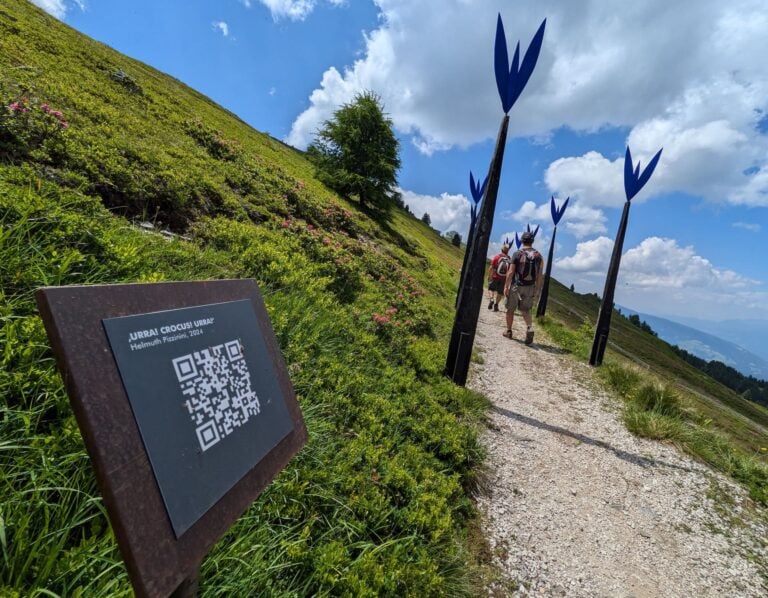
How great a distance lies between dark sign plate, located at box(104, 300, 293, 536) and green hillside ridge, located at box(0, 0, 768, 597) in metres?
0.77

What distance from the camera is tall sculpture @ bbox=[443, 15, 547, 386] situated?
684cm

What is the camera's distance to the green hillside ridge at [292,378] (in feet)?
6.64

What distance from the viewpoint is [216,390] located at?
1.78 m

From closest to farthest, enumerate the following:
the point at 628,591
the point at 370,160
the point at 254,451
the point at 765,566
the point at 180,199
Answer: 1. the point at 254,451
2. the point at 628,591
3. the point at 765,566
4. the point at 180,199
5. the point at 370,160

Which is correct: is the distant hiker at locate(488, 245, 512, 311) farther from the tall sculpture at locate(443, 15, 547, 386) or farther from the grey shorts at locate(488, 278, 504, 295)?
the tall sculpture at locate(443, 15, 547, 386)

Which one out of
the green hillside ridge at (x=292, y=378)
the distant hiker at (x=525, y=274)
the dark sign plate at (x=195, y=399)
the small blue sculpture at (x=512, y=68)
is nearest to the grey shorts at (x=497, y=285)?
the distant hiker at (x=525, y=274)

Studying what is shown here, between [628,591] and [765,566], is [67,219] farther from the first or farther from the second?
[765,566]

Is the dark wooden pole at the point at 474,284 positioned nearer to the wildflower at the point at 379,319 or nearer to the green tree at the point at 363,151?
the wildflower at the point at 379,319

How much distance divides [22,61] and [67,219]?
33.4 feet

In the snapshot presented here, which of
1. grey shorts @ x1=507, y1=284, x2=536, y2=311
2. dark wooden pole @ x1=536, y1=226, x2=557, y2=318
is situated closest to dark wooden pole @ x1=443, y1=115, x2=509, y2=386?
grey shorts @ x1=507, y1=284, x2=536, y2=311

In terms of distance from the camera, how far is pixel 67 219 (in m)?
3.66

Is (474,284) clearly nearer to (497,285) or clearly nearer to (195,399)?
(195,399)

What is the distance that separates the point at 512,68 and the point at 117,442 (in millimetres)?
8243

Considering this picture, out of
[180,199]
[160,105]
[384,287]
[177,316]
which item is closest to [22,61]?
[160,105]
